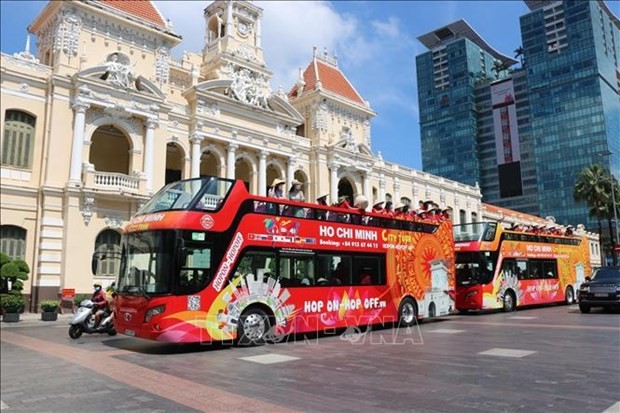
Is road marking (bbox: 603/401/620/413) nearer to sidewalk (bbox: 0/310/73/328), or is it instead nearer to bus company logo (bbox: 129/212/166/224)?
bus company logo (bbox: 129/212/166/224)

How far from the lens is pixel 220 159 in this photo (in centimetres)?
3259

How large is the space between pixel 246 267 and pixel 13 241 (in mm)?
18321

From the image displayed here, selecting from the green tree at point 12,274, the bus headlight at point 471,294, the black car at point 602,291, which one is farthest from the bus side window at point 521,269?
the green tree at point 12,274

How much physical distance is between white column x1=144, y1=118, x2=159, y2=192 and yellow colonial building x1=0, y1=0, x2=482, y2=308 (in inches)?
2.4

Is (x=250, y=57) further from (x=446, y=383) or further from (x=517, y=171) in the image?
(x=517, y=171)

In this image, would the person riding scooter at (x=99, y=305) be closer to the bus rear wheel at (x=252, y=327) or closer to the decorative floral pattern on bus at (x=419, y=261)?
the bus rear wheel at (x=252, y=327)

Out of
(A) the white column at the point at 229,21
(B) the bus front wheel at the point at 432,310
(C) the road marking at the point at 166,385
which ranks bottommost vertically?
(C) the road marking at the point at 166,385

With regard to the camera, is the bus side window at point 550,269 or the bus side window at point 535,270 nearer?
the bus side window at point 535,270

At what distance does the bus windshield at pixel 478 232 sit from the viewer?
2120 centimetres

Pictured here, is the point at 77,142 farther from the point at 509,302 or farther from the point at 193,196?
the point at 509,302

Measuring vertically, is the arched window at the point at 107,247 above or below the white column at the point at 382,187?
below

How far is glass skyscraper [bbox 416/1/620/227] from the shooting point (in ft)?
261

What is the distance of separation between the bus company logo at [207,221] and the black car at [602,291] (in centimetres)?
1588

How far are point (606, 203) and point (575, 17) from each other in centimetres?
6104
